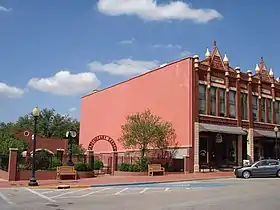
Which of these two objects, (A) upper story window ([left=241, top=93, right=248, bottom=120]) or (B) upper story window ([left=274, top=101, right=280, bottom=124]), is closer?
(A) upper story window ([left=241, top=93, right=248, bottom=120])

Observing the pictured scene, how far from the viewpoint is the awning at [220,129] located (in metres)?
37.3

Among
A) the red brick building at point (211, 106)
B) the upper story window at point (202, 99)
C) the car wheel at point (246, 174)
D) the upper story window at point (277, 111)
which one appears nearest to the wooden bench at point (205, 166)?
the red brick building at point (211, 106)

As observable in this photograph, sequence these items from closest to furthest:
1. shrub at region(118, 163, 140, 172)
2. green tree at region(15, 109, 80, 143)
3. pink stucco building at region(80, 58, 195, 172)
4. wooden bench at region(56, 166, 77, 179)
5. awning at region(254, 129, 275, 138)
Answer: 1. wooden bench at region(56, 166, 77, 179)
2. shrub at region(118, 163, 140, 172)
3. pink stucco building at region(80, 58, 195, 172)
4. awning at region(254, 129, 275, 138)
5. green tree at region(15, 109, 80, 143)

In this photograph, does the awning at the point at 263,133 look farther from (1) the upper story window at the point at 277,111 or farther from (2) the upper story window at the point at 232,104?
(2) the upper story window at the point at 232,104

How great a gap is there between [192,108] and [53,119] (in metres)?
45.9

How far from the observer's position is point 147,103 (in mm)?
43500

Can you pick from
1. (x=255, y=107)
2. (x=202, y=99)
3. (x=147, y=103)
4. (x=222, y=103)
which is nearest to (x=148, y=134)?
(x=202, y=99)

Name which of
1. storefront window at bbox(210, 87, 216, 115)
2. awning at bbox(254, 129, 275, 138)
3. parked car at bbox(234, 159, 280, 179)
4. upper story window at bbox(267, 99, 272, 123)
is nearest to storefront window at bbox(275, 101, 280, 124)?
upper story window at bbox(267, 99, 272, 123)

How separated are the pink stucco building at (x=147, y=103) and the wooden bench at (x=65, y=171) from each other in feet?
38.5

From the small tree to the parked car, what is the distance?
8.92m

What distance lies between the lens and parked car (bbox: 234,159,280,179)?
1203 inches

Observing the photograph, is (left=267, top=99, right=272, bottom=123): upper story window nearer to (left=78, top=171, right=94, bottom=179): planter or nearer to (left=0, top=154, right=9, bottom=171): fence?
(left=78, top=171, right=94, bottom=179): planter

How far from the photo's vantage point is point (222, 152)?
133ft

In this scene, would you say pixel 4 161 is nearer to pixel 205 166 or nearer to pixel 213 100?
pixel 205 166
